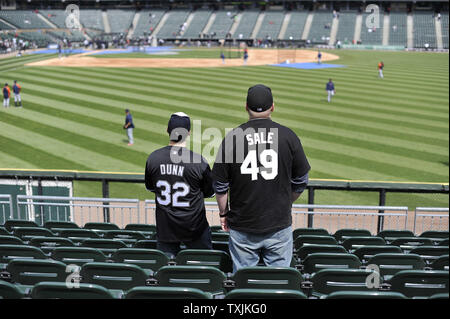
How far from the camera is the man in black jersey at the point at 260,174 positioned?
434 centimetres

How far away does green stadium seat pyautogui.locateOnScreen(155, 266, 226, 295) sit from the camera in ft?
14.2

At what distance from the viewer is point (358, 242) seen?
6266 millimetres

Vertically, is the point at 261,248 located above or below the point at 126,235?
above

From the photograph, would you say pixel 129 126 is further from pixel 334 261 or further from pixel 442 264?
pixel 442 264

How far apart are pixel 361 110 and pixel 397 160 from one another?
8842mm

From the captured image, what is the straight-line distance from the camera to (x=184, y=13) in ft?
265

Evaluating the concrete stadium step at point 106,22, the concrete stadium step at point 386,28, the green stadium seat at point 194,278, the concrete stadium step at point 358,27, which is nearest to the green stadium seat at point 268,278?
the green stadium seat at point 194,278

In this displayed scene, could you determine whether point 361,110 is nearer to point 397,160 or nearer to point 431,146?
point 431,146

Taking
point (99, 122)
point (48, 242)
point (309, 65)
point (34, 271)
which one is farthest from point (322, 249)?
point (309, 65)

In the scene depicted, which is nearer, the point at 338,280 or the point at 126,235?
the point at 338,280

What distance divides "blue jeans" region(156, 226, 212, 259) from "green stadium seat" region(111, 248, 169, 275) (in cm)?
46

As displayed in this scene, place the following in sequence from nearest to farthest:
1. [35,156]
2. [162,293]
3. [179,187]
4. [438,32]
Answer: [162,293], [179,187], [35,156], [438,32]

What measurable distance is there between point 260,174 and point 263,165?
10 cm

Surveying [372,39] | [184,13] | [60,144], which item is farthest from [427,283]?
[184,13]
